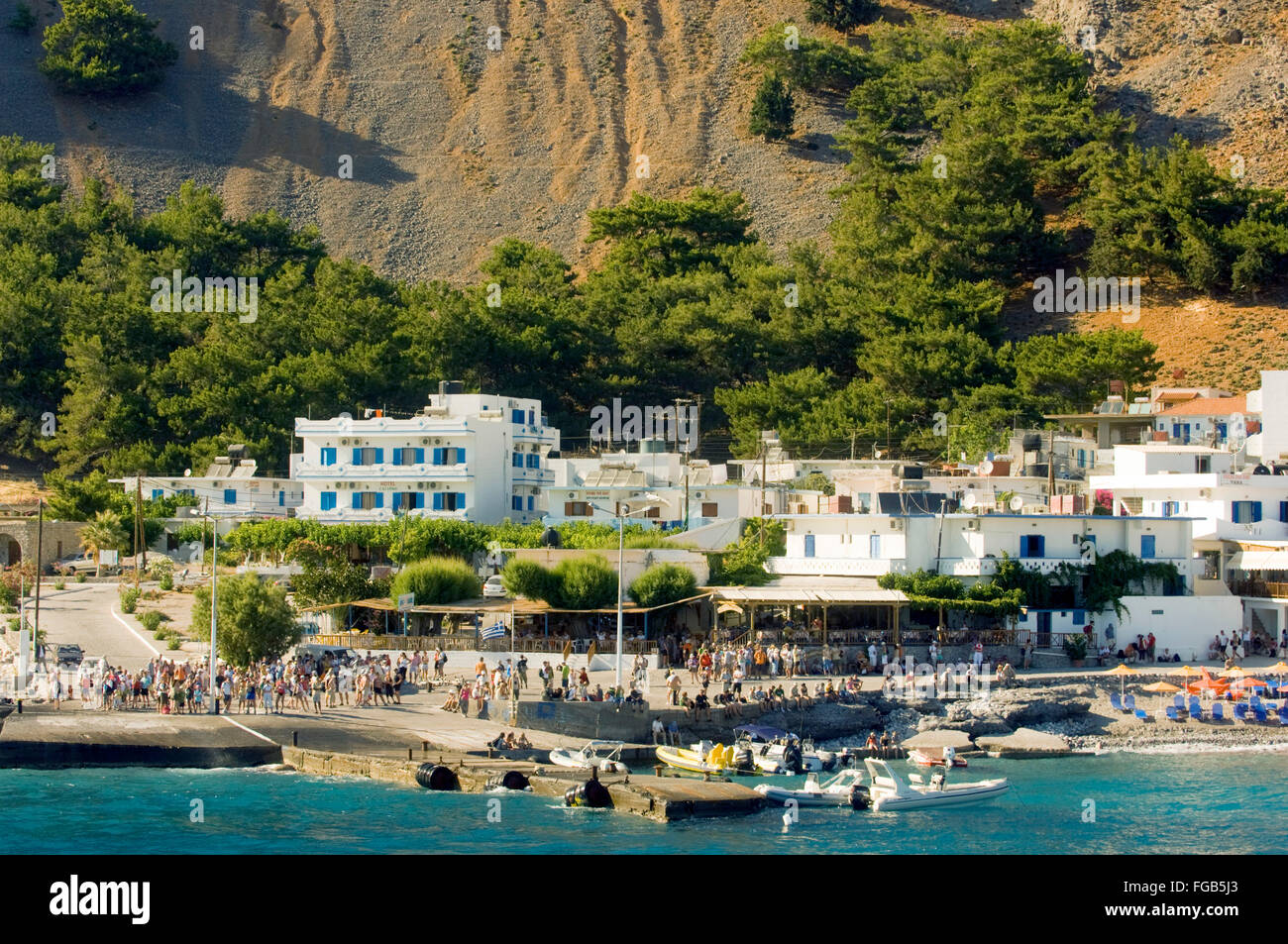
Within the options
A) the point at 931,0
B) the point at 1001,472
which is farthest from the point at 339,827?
the point at 931,0

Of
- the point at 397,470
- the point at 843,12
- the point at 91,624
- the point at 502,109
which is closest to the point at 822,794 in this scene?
the point at 91,624

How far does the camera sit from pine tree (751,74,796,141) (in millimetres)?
129875

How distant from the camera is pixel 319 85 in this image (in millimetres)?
144625

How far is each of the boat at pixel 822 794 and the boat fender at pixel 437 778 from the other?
252 inches

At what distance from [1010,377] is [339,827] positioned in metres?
52.2

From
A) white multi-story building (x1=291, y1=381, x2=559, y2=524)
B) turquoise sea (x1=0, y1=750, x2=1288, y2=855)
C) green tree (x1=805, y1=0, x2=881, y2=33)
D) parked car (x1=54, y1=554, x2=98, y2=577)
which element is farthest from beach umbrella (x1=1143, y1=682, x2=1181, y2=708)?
green tree (x1=805, y1=0, x2=881, y2=33)

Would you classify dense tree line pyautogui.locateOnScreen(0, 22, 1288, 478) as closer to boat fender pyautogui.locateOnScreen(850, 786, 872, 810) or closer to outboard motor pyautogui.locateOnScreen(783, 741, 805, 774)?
outboard motor pyautogui.locateOnScreen(783, 741, 805, 774)

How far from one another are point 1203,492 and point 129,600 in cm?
3550

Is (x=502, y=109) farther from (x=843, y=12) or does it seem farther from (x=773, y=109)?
(x=843, y=12)

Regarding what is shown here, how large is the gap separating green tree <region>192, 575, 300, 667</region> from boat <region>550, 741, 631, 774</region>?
10.1 m

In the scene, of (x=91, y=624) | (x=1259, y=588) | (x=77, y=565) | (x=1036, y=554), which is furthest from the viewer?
(x=77, y=565)

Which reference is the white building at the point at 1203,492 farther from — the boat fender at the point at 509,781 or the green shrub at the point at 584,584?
the boat fender at the point at 509,781

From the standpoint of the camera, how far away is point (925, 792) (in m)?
34.8
